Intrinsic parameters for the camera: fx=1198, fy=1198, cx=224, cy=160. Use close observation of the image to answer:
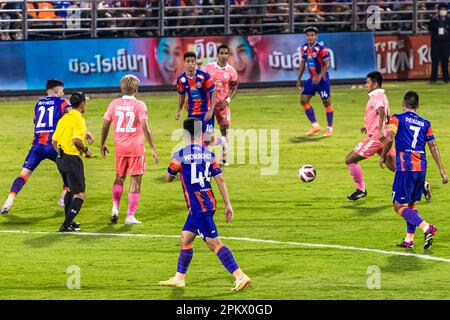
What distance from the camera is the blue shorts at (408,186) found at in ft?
58.3

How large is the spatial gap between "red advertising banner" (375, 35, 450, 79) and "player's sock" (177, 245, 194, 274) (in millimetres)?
25503

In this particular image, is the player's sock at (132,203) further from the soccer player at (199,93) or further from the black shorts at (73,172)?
the soccer player at (199,93)

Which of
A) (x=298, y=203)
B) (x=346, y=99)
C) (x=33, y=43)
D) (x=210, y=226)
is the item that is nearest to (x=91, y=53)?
(x=33, y=43)

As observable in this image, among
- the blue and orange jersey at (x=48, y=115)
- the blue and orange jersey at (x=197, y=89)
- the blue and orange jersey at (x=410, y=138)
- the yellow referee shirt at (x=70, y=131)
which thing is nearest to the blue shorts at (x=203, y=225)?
the blue and orange jersey at (x=410, y=138)

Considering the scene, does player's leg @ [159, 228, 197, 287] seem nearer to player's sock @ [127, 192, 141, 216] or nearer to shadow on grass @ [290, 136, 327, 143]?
player's sock @ [127, 192, 141, 216]

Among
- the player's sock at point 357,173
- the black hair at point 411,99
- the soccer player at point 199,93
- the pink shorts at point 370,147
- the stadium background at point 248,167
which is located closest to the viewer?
the stadium background at point 248,167

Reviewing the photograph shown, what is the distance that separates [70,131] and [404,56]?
23.3 m

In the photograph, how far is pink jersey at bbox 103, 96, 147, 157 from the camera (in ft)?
65.4

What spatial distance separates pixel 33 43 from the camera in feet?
117

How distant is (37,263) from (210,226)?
10.4 ft

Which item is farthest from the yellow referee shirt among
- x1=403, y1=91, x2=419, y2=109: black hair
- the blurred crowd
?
the blurred crowd

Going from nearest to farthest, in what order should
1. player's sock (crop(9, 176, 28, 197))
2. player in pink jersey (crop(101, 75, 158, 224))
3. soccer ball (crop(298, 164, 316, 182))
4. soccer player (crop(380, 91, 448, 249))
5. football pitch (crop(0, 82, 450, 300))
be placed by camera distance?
football pitch (crop(0, 82, 450, 300)), soccer player (crop(380, 91, 448, 249)), player in pink jersey (crop(101, 75, 158, 224)), player's sock (crop(9, 176, 28, 197)), soccer ball (crop(298, 164, 316, 182))

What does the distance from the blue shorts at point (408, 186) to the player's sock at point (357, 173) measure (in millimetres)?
4055

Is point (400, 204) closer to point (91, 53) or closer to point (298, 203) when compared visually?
point (298, 203)
